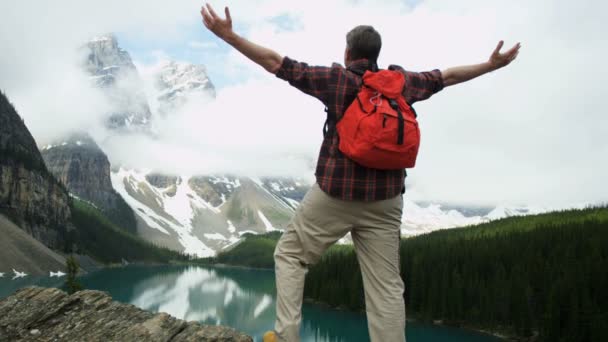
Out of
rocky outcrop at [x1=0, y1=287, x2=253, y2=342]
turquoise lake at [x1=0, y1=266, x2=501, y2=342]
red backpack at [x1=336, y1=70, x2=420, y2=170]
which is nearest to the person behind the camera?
red backpack at [x1=336, y1=70, x2=420, y2=170]

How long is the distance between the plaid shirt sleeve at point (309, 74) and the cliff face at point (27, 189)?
141 metres

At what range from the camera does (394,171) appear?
4.09m

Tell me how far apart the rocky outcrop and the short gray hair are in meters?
3.02

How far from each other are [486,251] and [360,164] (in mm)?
76633

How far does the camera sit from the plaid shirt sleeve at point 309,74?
400 centimetres

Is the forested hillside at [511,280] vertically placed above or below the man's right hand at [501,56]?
below

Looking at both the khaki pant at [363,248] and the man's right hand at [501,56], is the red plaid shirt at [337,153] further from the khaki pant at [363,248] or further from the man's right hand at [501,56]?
the man's right hand at [501,56]

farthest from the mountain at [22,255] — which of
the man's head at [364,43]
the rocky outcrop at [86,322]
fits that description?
the man's head at [364,43]

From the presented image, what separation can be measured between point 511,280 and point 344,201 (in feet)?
218

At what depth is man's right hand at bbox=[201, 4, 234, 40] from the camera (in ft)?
13.0

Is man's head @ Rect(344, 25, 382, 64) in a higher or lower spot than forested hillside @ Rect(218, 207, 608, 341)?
higher

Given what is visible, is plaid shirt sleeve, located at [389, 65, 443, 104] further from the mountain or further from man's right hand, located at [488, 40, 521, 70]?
the mountain

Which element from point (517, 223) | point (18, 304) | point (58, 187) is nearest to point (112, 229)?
point (58, 187)

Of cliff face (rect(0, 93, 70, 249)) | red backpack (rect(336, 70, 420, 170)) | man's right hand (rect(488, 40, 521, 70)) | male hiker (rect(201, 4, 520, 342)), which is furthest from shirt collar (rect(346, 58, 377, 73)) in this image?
cliff face (rect(0, 93, 70, 249))
